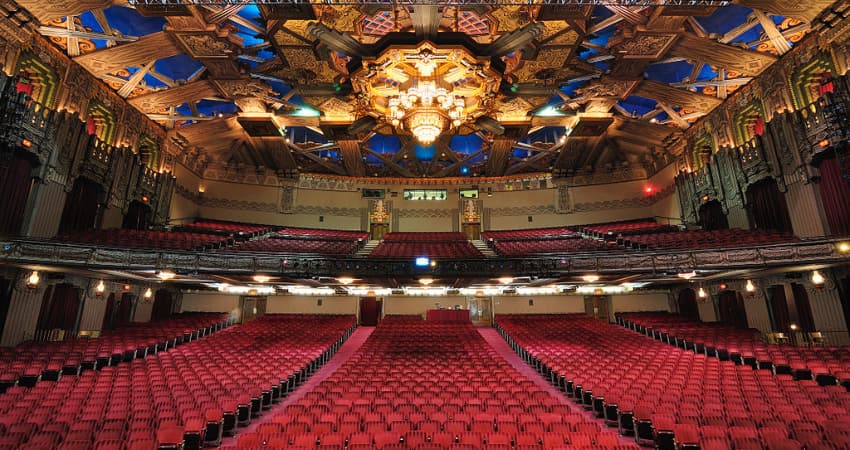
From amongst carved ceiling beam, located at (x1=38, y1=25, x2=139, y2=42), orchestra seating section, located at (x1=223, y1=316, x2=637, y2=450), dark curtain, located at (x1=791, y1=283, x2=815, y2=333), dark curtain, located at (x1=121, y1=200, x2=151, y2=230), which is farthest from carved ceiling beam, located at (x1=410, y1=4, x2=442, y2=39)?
dark curtain, located at (x1=791, y1=283, x2=815, y2=333)

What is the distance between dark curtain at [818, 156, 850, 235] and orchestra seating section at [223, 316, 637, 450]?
10648 mm

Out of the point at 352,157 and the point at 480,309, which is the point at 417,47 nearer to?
the point at 352,157

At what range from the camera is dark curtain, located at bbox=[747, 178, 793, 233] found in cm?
1316

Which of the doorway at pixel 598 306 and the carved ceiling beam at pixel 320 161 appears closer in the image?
the doorway at pixel 598 306

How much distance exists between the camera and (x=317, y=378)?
10.6 metres

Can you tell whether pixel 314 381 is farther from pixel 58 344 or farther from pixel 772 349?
pixel 772 349

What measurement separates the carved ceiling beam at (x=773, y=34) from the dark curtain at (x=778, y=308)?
7.78 m

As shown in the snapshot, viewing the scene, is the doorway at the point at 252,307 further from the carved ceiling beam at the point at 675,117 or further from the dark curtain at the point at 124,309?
the carved ceiling beam at the point at 675,117

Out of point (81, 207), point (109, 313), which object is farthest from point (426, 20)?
point (109, 313)

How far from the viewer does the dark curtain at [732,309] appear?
48.3 ft

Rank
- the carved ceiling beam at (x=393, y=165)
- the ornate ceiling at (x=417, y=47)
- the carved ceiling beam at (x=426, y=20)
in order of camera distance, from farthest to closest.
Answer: the carved ceiling beam at (x=393, y=165)
the ornate ceiling at (x=417, y=47)
the carved ceiling beam at (x=426, y=20)

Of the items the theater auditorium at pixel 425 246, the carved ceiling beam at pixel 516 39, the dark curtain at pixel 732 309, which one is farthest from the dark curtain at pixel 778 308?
the carved ceiling beam at pixel 516 39

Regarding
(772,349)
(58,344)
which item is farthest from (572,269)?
(58,344)

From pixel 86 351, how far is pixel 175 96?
391 inches
